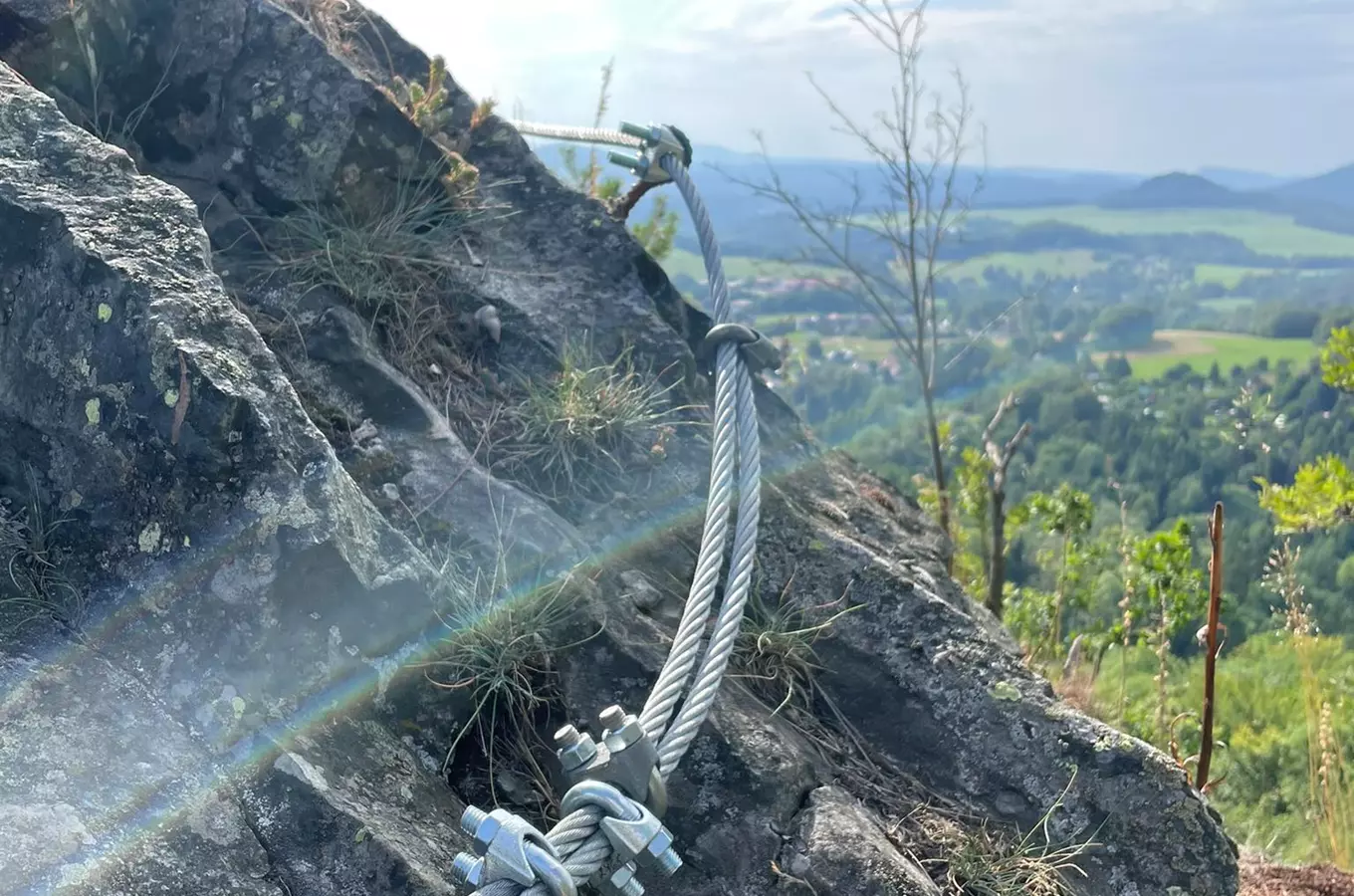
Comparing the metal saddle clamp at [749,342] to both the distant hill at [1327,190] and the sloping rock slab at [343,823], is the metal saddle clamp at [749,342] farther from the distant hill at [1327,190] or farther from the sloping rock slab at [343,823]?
the distant hill at [1327,190]

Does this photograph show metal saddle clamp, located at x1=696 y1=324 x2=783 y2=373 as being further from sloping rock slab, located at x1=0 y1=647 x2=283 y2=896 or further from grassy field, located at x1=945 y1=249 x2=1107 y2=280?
grassy field, located at x1=945 y1=249 x2=1107 y2=280

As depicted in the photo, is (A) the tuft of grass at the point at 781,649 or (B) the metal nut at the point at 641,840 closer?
(B) the metal nut at the point at 641,840

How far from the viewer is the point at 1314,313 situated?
6444 cm

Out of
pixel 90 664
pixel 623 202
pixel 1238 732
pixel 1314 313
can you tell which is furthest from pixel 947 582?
pixel 1314 313

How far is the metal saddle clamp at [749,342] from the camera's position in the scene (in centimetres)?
349

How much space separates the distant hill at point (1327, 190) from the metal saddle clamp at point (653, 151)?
124 m

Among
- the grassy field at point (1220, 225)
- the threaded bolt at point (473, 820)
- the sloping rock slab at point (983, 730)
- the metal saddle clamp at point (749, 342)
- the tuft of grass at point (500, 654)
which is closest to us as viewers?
the threaded bolt at point (473, 820)

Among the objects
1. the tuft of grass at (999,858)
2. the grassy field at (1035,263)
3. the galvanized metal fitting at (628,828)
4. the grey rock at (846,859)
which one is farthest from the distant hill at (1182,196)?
the galvanized metal fitting at (628,828)

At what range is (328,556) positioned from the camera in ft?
7.72

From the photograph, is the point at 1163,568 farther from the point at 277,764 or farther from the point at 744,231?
the point at 744,231

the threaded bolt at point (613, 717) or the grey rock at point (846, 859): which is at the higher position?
the threaded bolt at point (613, 717)

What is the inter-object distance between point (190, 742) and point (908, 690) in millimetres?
2019

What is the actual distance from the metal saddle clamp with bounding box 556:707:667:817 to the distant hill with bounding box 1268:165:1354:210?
12540cm

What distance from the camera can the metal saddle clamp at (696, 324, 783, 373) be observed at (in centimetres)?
349
